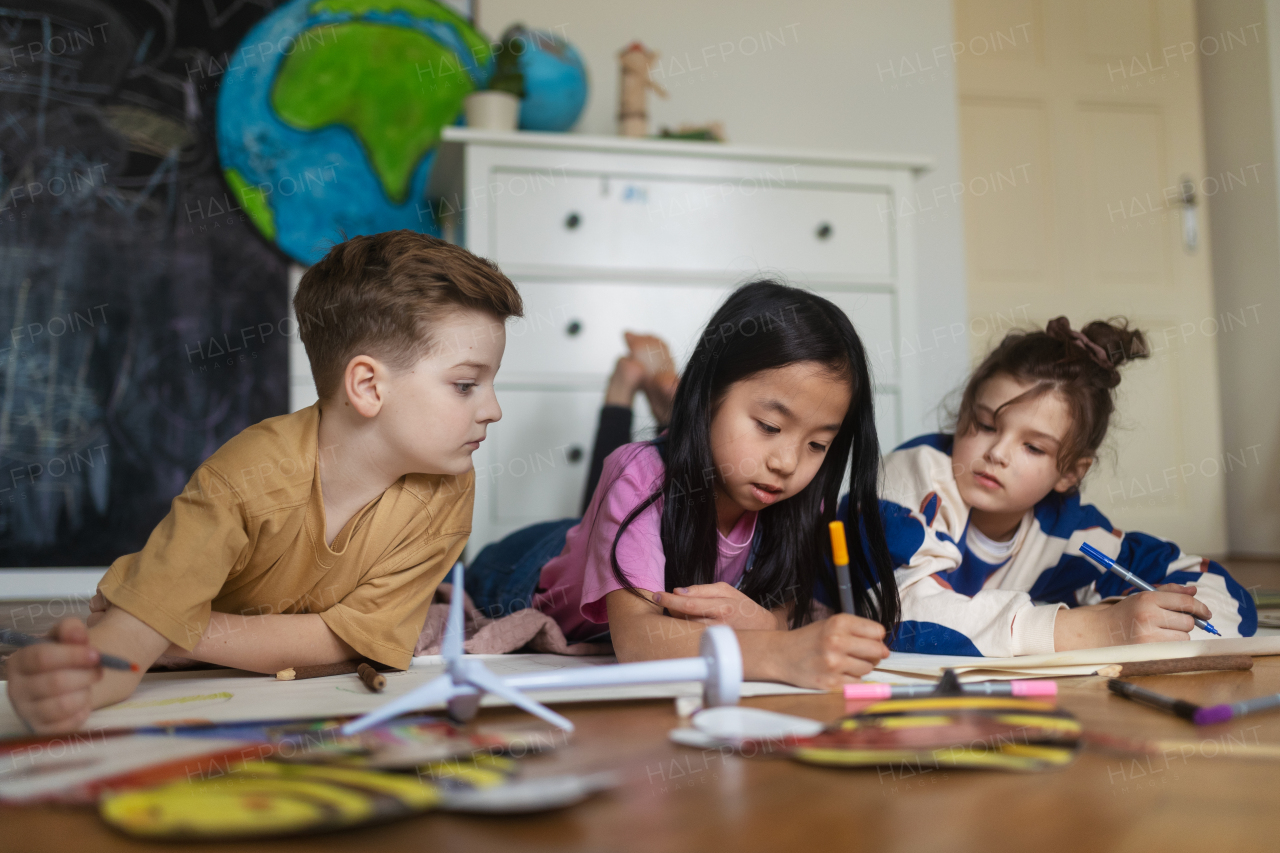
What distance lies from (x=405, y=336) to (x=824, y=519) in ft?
1.71

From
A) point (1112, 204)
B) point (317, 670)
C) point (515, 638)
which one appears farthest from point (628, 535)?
point (1112, 204)

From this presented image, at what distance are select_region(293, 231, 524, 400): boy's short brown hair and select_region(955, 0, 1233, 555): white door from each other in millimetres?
2438

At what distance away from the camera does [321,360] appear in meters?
1.02

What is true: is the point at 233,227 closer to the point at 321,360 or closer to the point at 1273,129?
the point at 321,360

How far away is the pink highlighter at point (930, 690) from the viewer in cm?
69

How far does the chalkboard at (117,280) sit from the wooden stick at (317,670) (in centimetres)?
161

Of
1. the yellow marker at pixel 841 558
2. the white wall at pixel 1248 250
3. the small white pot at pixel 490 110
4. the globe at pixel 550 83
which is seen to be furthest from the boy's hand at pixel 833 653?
the white wall at pixel 1248 250

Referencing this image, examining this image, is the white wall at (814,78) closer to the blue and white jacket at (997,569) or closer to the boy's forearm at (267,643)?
the blue and white jacket at (997,569)

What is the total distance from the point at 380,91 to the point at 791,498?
6.31 feet

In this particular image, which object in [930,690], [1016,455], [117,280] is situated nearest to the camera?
[930,690]

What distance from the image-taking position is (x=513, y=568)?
4.75 feet

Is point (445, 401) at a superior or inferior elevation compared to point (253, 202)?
inferior

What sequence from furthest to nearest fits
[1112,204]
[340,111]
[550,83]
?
1. [1112,204]
2. [340,111]
3. [550,83]

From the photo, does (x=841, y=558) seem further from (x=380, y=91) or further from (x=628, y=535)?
(x=380, y=91)
